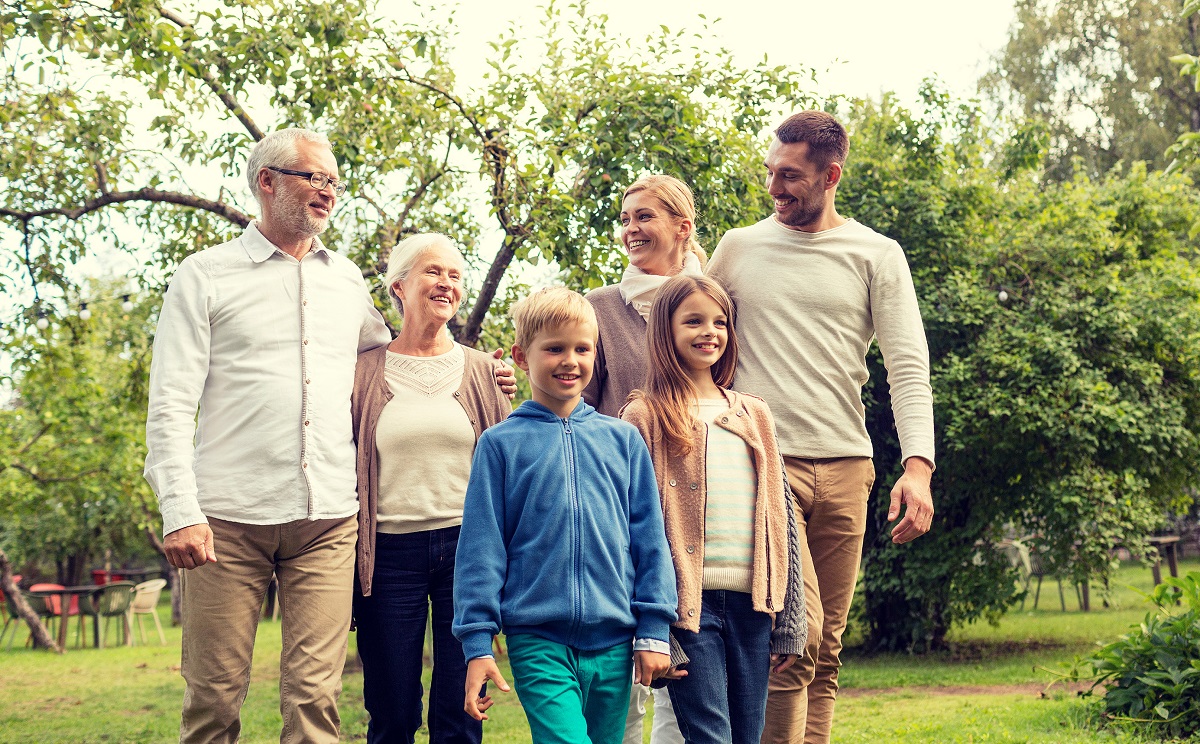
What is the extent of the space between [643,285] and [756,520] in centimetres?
90

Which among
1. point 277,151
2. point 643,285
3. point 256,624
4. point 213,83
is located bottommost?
point 256,624

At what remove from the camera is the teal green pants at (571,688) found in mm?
2576

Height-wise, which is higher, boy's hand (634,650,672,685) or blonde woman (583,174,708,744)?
blonde woman (583,174,708,744)

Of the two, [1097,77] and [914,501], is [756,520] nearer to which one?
[914,501]

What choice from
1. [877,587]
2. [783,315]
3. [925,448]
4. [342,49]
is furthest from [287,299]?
[877,587]

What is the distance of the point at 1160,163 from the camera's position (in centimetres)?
2467

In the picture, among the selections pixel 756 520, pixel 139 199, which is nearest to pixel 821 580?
pixel 756 520

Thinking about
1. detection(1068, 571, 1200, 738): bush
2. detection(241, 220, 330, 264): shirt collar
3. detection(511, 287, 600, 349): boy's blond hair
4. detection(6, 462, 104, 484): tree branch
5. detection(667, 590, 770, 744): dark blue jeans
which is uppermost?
detection(241, 220, 330, 264): shirt collar

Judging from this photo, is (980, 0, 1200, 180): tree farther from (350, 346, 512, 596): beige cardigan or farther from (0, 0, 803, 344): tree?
(350, 346, 512, 596): beige cardigan

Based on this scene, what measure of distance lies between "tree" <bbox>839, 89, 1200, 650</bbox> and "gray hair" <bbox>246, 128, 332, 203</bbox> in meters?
9.18

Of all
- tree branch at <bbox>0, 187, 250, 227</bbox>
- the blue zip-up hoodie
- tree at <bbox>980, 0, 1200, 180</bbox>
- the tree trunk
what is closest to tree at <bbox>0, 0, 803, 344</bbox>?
tree branch at <bbox>0, 187, 250, 227</bbox>

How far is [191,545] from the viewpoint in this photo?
2.91 metres

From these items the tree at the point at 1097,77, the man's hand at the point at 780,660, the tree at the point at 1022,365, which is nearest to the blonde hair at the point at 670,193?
the man's hand at the point at 780,660

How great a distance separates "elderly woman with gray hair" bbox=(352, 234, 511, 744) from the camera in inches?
131
